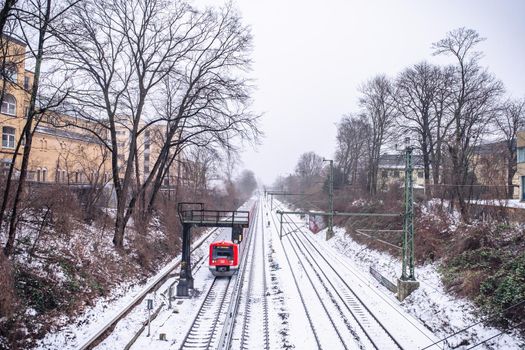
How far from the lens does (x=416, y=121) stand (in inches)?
1449

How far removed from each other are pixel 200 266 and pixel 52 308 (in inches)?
589

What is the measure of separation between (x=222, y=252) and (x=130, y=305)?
877 cm

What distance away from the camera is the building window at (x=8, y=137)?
32.2 metres

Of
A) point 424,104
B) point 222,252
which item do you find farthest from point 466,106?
point 222,252

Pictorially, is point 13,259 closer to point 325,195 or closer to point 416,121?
point 416,121

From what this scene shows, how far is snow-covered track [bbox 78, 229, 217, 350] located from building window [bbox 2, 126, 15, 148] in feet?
56.6

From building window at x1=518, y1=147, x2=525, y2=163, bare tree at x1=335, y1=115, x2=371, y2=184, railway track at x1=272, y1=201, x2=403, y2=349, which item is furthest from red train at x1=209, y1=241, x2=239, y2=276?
bare tree at x1=335, y1=115, x2=371, y2=184

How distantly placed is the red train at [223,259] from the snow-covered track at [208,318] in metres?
1.07

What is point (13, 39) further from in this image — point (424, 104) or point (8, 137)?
point (424, 104)

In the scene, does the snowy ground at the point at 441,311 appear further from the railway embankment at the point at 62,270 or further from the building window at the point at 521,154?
the building window at the point at 521,154

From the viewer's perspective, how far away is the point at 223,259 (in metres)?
24.6

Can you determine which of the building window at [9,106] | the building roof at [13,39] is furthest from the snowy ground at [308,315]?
the building window at [9,106]

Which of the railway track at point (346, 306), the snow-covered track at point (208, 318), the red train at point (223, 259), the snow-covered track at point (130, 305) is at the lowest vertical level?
the snow-covered track at point (208, 318)

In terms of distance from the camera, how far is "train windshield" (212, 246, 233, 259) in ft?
81.5
